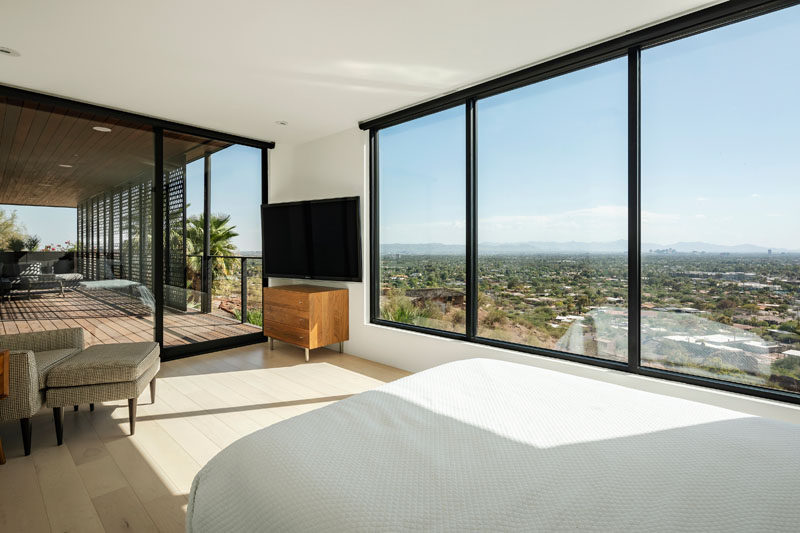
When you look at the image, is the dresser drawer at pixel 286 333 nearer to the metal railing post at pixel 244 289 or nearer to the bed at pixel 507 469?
the metal railing post at pixel 244 289

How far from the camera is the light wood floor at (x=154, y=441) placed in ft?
6.23

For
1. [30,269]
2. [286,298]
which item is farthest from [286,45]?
[30,269]

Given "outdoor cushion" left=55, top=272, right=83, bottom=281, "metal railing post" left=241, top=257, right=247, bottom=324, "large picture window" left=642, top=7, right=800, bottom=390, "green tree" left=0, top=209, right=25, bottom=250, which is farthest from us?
"metal railing post" left=241, top=257, right=247, bottom=324

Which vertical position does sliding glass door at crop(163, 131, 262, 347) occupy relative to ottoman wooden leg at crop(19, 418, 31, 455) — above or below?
above

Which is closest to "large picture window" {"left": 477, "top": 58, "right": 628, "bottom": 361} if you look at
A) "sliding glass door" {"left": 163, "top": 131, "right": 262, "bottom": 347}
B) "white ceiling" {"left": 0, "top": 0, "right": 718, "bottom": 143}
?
"white ceiling" {"left": 0, "top": 0, "right": 718, "bottom": 143}

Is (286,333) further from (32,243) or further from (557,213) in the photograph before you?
(557,213)

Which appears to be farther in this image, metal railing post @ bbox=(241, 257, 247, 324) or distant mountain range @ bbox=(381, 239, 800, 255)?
metal railing post @ bbox=(241, 257, 247, 324)

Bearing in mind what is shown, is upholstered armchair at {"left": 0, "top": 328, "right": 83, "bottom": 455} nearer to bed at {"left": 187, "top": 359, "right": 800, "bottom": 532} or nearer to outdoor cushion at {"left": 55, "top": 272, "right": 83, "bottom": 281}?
outdoor cushion at {"left": 55, "top": 272, "right": 83, "bottom": 281}

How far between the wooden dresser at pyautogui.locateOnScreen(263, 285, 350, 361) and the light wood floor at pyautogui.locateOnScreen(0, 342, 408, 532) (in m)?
0.29

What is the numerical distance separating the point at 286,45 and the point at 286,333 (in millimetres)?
2868

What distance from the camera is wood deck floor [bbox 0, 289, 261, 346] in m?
3.54

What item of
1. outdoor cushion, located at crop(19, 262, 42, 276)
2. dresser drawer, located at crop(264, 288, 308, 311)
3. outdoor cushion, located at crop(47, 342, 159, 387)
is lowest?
outdoor cushion, located at crop(47, 342, 159, 387)

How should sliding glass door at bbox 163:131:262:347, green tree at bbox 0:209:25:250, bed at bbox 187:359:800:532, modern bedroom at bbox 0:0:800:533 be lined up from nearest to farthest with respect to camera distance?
bed at bbox 187:359:800:532 → modern bedroom at bbox 0:0:800:533 → green tree at bbox 0:209:25:250 → sliding glass door at bbox 163:131:262:347

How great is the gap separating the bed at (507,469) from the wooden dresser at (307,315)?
287 cm
